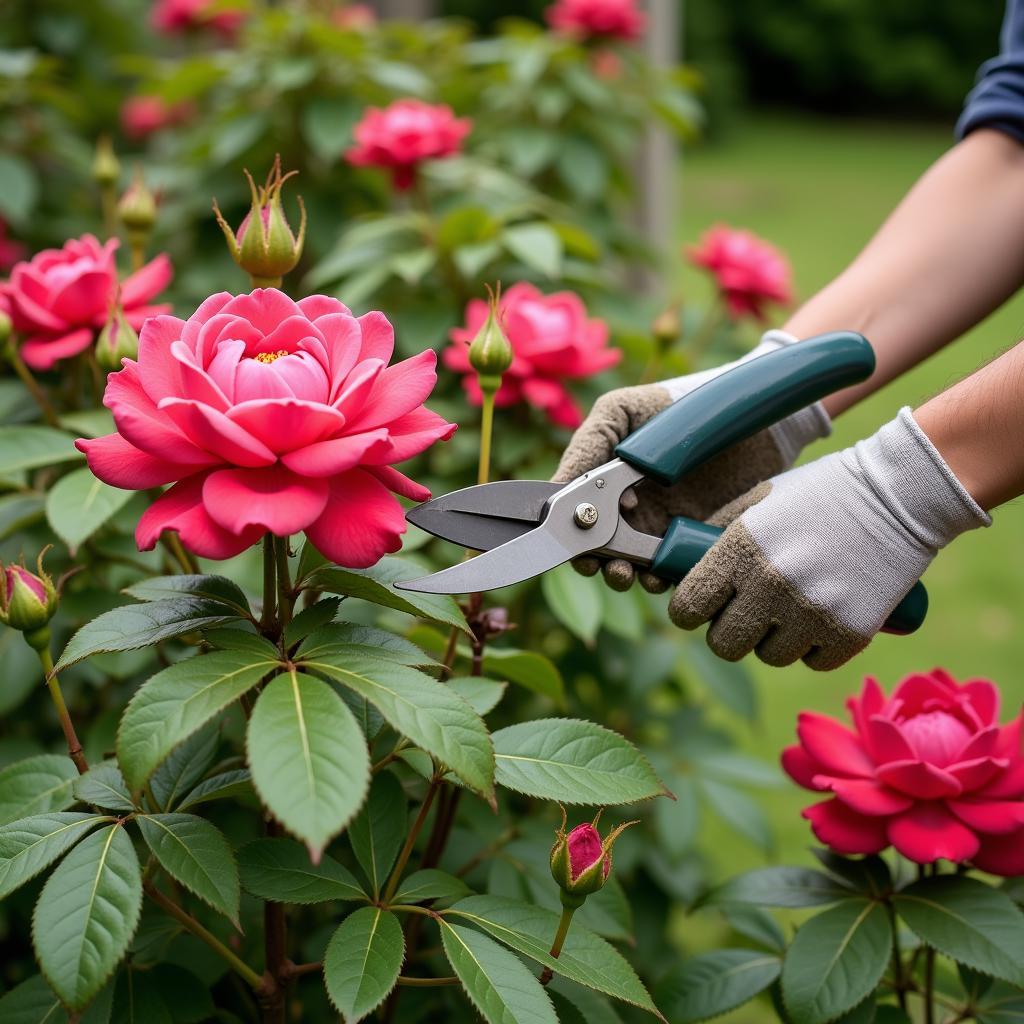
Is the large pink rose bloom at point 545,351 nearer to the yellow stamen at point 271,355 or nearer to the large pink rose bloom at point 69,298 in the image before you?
the large pink rose bloom at point 69,298

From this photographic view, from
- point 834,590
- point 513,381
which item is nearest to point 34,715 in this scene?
point 513,381

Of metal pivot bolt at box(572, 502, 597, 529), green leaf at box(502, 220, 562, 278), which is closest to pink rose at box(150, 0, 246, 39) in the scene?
green leaf at box(502, 220, 562, 278)

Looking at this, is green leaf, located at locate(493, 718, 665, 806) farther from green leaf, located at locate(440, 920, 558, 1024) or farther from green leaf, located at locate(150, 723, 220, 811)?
green leaf, located at locate(150, 723, 220, 811)

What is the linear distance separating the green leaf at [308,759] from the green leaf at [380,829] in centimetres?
21

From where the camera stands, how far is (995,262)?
1.44 meters

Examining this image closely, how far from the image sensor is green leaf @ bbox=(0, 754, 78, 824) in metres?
0.97

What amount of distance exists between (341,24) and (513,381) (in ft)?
4.25

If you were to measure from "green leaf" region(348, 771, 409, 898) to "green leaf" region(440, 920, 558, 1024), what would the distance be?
94mm

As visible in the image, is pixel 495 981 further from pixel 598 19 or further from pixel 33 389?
pixel 598 19

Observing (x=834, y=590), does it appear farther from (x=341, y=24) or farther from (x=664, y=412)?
(x=341, y=24)

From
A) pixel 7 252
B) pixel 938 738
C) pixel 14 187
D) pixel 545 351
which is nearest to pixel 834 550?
pixel 938 738

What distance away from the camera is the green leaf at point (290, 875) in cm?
89

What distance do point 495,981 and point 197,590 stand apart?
38 cm

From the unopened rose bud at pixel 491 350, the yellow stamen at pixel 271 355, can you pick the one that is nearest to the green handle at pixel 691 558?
the unopened rose bud at pixel 491 350
